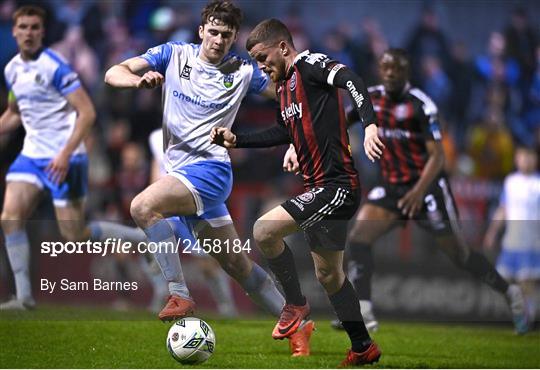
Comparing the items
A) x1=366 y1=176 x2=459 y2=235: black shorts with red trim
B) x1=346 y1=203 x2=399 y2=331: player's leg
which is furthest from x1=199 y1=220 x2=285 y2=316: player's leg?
x1=366 y1=176 x2=459 y2=235: black shorts with red trim

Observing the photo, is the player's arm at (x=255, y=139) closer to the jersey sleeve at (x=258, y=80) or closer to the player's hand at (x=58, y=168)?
the jersey sleeve at (x=258, y=80)

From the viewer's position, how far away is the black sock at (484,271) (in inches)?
422

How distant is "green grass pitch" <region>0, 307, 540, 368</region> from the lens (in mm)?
8047

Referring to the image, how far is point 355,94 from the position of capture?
7.37 meters

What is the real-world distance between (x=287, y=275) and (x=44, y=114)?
3.47 metres

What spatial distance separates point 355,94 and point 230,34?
4.59ft

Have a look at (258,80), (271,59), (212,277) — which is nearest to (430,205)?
(212,277)

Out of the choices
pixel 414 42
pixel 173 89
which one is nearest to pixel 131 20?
pixel 414 42

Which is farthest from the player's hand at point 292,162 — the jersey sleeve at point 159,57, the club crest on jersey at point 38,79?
the club crest on jersey at point 38,79

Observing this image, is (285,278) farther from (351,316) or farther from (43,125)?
(43,125)

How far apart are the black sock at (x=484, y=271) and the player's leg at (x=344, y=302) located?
309 cm

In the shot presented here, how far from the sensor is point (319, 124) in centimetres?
777

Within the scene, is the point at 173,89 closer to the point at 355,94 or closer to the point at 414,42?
the point at 355,94

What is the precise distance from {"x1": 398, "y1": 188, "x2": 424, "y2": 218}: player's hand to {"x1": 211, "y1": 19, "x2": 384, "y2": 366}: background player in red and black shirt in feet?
8.83
